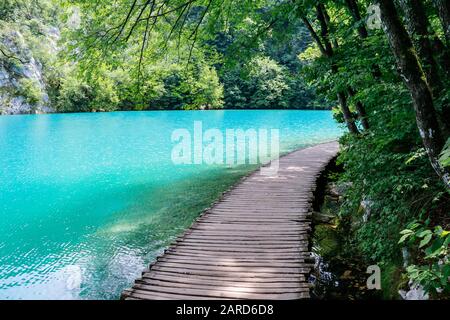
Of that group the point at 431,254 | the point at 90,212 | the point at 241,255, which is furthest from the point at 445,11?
the point at 90,212

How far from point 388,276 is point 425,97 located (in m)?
3.39

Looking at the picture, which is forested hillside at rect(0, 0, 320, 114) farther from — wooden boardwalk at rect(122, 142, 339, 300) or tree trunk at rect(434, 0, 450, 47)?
tree trunk at rect(434, 0, 450, 47)

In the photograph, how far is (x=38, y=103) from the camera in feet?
173

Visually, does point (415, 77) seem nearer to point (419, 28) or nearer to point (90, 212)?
point (419, 28)

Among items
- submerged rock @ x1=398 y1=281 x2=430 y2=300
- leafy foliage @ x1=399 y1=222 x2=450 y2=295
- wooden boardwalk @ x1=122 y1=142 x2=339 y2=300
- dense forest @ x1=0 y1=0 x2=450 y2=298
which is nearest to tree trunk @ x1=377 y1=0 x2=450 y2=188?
dense forest @ x1=0 y1=0 x2=450 y2=298

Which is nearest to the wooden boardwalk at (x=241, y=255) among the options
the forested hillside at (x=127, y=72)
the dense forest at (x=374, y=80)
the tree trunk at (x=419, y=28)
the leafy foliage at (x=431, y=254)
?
the dense forest at (x=374, y=80)

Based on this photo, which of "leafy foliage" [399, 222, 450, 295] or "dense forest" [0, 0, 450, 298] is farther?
"dense forest" [0, 0, 450, 298]

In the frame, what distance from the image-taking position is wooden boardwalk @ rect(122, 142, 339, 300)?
15.9 ft

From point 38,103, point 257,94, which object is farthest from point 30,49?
point 257,94

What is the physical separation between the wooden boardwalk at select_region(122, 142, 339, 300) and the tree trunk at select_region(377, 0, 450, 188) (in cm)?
255

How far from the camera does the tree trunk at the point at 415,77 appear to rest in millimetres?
3324

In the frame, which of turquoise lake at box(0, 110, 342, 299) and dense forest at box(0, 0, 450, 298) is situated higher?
dense forest at box(0, 0, 450, 298)

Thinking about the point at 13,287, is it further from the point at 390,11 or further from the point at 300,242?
the point at 390,11

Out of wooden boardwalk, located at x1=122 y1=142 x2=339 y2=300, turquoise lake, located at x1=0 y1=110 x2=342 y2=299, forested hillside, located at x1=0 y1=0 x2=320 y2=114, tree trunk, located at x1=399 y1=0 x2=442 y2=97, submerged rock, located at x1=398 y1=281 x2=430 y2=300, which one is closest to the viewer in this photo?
tree trunk, located at x1=399 y1=0 x2=442 y2=97
